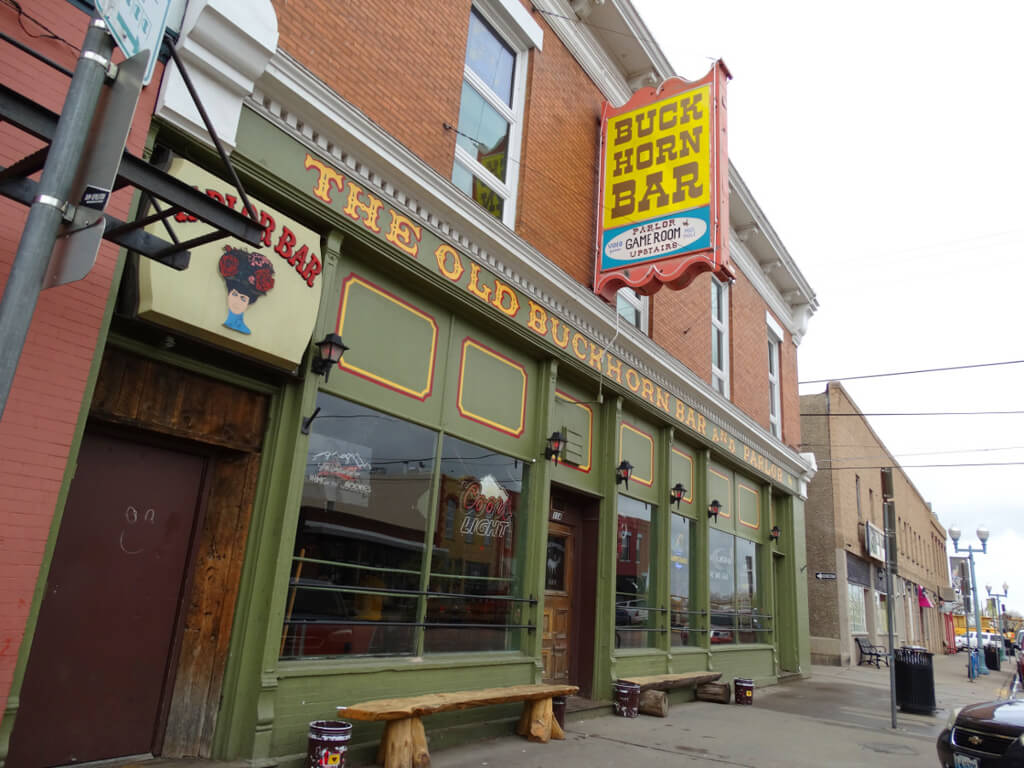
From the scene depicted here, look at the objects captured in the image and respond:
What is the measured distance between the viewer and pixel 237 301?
5.52 metres

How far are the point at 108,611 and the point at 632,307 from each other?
8.93 metres

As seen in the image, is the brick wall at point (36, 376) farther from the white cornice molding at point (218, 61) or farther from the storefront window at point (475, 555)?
the storefront window at point (475, 555)

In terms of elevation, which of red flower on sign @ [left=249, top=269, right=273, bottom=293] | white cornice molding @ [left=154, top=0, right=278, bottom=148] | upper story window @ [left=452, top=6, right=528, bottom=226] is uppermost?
upper story window @ [left=452, top=6, right=528, bottom=226]

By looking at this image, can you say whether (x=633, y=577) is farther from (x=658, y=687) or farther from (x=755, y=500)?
(x=755, y=500)

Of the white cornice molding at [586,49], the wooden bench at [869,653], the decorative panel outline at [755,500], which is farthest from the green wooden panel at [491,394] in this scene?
the wooden bench at [869,653]

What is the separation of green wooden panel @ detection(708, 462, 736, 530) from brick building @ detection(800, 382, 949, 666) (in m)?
10.7

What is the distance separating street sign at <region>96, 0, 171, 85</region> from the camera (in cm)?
259

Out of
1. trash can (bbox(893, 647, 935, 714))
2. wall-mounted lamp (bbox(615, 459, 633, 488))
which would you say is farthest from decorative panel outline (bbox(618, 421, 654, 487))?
trash can (bbox(893, 647, 935, 714))

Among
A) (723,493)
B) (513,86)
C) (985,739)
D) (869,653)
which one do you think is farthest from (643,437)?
(869,653)

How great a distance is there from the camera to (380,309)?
7117 mm

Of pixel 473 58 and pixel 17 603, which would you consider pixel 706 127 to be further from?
pixel 17 603

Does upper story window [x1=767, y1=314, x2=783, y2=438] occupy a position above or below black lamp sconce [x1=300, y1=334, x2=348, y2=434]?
above

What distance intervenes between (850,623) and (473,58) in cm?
2261

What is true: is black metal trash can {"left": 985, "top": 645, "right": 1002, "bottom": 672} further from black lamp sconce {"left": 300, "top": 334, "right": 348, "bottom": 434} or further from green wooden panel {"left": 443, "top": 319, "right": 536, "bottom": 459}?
black lamp sconce {"left": 300, "top": 334, "right": 348, "bottom": 434}
